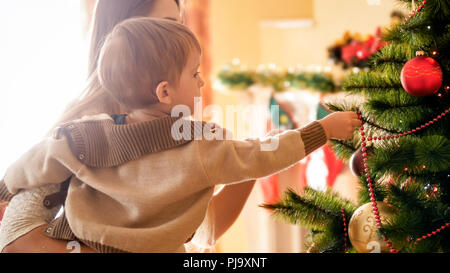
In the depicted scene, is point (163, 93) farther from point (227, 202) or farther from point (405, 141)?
point (405, 141)

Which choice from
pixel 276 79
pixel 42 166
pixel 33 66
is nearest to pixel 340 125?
pixel 42 166

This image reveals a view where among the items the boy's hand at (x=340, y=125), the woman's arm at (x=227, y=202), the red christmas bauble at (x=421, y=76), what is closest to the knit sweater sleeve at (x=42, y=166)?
the woman's arm at (x=227, y=202)

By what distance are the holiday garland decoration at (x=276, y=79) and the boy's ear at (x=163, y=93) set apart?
1.01 m

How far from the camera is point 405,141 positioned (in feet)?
2.30

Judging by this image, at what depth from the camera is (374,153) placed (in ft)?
2.39

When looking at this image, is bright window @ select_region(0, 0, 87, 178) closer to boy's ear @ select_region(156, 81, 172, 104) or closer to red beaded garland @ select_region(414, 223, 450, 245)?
boy's ear @ select_region(156, 81, 172, 104)

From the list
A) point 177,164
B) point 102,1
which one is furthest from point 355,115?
point 102,1

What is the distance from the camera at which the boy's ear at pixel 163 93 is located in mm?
755

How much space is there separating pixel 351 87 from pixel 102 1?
505mm

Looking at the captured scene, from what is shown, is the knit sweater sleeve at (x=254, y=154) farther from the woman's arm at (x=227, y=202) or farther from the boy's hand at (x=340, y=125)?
the woman's arm at (x=227, y=202)

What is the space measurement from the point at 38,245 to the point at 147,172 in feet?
0.71

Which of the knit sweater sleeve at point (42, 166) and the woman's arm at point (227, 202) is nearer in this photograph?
the knit sweater sleeve at point (42, 166)

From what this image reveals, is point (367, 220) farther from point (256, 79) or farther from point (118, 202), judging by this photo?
point (256, 79)
